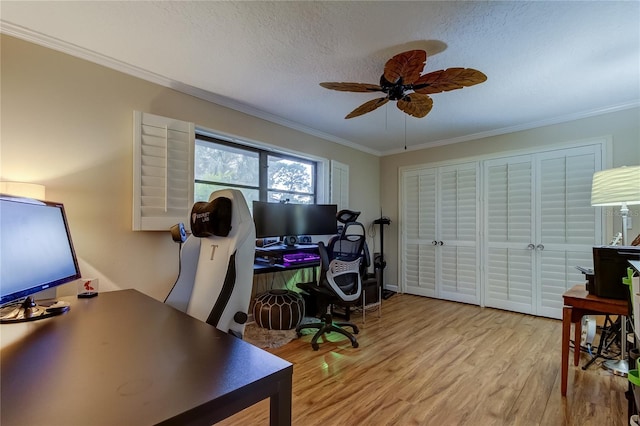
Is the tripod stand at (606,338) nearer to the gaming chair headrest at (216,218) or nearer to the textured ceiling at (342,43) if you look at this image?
the textured ceiling at (342,43)

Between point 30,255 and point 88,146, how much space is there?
143 centimetres

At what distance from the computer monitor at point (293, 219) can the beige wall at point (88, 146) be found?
897 mm

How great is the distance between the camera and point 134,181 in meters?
2.33

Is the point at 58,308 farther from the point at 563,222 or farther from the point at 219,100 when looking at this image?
the point at 563,222

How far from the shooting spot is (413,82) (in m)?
2.10

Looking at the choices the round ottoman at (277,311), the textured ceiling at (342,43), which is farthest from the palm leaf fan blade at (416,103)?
the round ottoman at (277,311)

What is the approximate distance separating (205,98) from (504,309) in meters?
4.39

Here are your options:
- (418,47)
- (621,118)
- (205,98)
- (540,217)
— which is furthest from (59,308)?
(621,118)

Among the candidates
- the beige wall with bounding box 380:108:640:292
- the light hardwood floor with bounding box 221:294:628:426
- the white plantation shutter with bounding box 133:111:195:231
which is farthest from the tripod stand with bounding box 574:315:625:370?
the white plantation shutter with bounding box 133:111:195:231

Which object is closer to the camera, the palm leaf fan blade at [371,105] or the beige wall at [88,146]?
the beige wall at [88,146]

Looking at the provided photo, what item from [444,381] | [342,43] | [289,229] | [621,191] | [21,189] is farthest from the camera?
[289,229]

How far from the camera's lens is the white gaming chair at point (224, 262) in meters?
1.25

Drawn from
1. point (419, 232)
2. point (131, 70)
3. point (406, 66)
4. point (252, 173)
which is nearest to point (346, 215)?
point (419, 232)

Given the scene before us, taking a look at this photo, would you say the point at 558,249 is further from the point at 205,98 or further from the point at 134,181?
the point at 134,181
